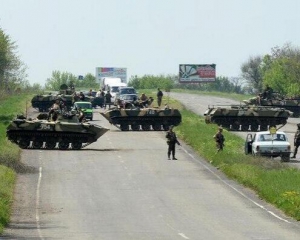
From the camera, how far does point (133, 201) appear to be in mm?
37562

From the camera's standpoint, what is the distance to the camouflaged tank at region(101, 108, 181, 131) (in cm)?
6838

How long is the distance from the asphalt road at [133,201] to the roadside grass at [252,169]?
409mm

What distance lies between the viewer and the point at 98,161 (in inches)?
2013

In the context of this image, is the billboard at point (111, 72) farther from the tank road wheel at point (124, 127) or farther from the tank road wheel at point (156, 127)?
the tank road wheel at point (156, 127)

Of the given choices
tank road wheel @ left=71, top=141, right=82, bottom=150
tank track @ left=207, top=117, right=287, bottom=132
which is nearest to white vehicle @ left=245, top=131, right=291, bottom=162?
tank road wheel @ left=71, top=141, right=82, bottom=150

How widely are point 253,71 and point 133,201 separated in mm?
145430

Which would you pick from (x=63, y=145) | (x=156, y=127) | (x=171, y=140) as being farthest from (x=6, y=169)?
(x=156, y=127)

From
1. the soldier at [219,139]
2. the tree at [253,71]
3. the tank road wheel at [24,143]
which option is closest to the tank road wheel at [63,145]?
the tank road wheel at [24,143]

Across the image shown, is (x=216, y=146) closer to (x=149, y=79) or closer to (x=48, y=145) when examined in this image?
(x=48, y=145)

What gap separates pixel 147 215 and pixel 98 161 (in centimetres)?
1751

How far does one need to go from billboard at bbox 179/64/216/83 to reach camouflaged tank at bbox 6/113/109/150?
4188 inches

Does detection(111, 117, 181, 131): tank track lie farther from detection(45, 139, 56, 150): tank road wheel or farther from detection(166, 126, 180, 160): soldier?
detection(166, 126, 180, 160): soldier

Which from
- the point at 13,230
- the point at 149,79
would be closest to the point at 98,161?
the point at 13,230

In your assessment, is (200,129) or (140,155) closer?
(140,155)
